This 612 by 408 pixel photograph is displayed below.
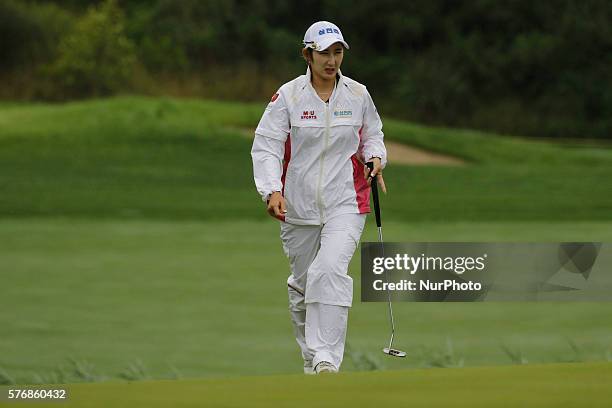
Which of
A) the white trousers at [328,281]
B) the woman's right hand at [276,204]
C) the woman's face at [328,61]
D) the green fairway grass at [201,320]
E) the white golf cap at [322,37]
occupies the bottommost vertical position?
the green fairway grass at [201,320]

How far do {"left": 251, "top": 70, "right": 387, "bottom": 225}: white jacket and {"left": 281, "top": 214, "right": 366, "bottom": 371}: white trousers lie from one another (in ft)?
0.22

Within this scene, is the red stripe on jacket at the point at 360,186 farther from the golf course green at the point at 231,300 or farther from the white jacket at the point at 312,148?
the golf course green at the point at 231,300

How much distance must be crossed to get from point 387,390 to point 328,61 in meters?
2.54

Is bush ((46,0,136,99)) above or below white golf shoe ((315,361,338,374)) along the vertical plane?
above

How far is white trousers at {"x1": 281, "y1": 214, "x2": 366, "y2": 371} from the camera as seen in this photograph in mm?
Answer: 6297

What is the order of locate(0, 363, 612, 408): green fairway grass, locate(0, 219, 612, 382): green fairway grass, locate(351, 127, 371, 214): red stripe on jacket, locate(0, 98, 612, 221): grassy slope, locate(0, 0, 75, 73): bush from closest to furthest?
locate(0, 363, 612, 408): green fairway grass → locate(351, 127, 371, 214): red stripe on jacket → locate(0, 219, 612, 382): green fairway grass → locate(0, 98, 612, 221): grassy slope → locate(0, 0, 75, 73): bush

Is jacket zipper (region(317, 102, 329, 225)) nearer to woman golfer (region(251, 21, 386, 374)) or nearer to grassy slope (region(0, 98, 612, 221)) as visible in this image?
woman golfer (region(251, 21, 386, 374))

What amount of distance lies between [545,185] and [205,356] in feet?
54.8

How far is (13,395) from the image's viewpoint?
153 inches

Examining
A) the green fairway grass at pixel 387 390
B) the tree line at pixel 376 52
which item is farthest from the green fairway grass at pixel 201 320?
the tree line at pixel 376 52

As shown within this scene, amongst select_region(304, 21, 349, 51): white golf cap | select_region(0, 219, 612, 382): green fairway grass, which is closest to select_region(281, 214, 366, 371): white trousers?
select_region(304, 21, 349, 51): white golf cap

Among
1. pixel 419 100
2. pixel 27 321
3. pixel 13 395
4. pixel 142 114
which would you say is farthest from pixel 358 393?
pixel 419 100

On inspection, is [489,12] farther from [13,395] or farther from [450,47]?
[13,395]

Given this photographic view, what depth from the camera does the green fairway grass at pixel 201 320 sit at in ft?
25.8
